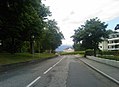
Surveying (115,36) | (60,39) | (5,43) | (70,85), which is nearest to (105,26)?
(5,43)

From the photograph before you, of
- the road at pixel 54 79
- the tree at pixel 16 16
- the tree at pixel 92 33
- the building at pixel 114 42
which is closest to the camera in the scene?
the road at pixel 54 79

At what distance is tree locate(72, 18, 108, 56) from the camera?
6975cm

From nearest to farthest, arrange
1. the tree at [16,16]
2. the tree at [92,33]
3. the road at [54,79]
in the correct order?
the road at [54,79]
the tree at [16,16]
the tree at [92,33]

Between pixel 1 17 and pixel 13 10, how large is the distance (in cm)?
215

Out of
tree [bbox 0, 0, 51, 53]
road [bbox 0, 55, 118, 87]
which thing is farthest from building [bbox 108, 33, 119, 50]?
road [bbox 0, 55, 118, 87]

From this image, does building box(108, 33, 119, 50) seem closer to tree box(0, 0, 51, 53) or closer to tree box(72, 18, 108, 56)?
tree box(72, 18, 108, 56)

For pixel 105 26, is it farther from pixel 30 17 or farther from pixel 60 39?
pixel 60 39

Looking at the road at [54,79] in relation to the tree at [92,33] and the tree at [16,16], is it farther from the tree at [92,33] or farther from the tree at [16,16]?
the tree at [92,33]

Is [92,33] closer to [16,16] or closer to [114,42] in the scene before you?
[16,16]

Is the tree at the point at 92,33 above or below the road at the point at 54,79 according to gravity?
above

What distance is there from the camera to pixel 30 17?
39969 mm

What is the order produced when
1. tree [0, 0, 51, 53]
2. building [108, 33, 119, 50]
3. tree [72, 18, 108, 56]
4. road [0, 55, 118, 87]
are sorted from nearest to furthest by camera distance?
road [0, 55, 118, 87] < tree [0, 0, 51, 53] < tree [72, 18, 108, 56] < building [108, 33, 119, 50]

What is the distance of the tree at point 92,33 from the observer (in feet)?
229

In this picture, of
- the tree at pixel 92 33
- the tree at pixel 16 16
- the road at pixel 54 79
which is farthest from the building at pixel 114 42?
the road at pixel 54 79
